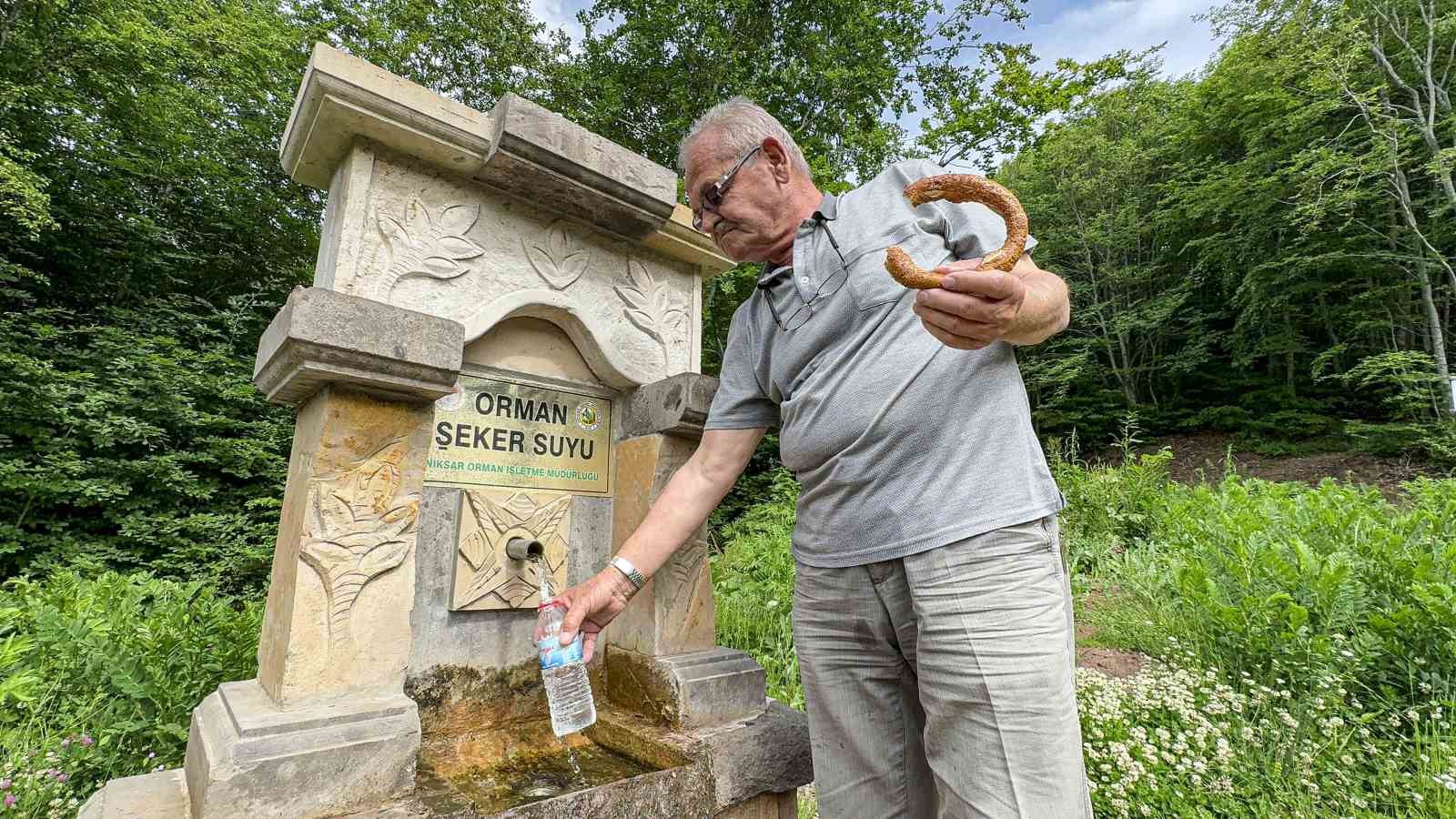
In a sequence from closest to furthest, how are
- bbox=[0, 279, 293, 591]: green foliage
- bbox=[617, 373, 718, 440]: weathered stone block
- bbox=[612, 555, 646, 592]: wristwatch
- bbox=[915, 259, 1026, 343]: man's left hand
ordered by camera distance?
1. bbox=[915, 259, 1026, 343]: man's left hand
2. bbox=[612, 555, 646, 592]: wristwatch
3. bbox=[617, 373, 718, 440]: weathered stone block
4. bbox=[0, 279, 293, 591]: green foliage

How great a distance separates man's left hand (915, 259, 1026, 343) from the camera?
916 mm

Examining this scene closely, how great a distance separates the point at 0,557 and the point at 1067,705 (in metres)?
8.12

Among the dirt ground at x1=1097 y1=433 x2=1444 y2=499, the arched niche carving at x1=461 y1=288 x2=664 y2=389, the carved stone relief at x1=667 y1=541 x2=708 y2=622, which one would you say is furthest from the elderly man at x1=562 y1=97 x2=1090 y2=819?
the dirt ground at x1=1097 y1=433 x2=1444 y2=499

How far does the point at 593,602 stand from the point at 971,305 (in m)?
1.09

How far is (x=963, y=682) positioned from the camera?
108cm

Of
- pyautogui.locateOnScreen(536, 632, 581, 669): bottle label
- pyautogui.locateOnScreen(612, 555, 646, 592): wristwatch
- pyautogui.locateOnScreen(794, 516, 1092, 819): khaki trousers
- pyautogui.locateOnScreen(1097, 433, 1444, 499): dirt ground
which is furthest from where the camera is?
pyautogui.locateOnScreen(1097, 433, 1444, 499): dirt ground

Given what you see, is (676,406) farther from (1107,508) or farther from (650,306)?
(1107,508)

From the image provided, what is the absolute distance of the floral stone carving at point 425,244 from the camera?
1638 mm

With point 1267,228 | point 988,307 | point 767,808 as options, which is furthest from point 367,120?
point 1267,228

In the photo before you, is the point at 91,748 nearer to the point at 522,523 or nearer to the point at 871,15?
the point at 522,523

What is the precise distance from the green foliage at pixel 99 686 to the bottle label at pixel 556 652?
4.68 feet

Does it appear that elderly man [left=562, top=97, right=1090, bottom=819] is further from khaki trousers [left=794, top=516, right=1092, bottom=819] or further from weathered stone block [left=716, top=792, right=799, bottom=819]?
weathered stone block [left=716, top=792, right=799, bottom=819]

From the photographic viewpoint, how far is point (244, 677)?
228 cm

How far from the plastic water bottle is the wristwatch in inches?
6.6
